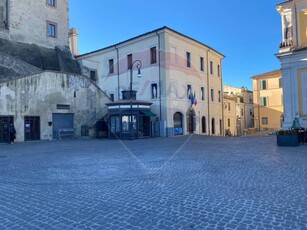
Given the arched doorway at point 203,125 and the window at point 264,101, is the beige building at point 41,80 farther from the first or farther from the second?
the window at point 264,101

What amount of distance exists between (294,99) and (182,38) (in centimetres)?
1329

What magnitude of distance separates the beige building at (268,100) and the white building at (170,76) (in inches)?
494

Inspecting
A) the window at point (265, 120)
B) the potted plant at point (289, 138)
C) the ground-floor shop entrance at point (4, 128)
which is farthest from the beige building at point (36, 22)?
the window at point (265, 120)

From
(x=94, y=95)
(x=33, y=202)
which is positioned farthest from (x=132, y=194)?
(x=94, y=95)

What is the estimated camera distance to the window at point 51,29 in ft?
111

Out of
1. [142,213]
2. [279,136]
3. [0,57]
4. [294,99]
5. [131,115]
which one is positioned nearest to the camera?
[142,213]

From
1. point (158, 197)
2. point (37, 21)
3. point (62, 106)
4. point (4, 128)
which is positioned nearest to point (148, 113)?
point (62, 106)

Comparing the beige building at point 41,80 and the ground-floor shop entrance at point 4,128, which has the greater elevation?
the beige building at point 41,80

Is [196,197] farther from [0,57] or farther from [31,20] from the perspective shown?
[31,20]

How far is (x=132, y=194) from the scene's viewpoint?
5531mm

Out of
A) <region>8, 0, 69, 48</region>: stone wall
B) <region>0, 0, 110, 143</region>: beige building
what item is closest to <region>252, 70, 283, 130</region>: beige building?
<region>0, 0, 110, 143</region>: beige building

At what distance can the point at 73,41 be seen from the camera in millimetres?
38188

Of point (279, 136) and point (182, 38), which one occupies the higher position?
point (182, 38)

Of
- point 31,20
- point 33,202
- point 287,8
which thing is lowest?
point 33,202
